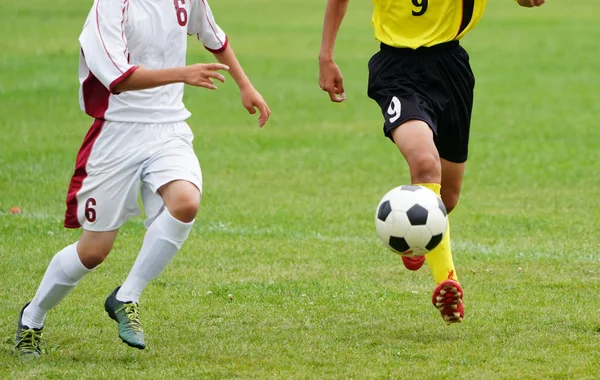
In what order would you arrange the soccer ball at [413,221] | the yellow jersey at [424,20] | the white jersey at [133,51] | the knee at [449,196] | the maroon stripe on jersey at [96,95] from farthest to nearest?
the knee at [449,196], the yellow jersey at [424,20], the soccer ball at [413,221], the maroon stripe on jersey at [96,95], the white jersey at [133,51]

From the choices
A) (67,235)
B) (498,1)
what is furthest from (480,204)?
(498,1)

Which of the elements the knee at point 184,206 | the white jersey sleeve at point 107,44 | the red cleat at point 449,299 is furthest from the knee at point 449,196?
the white jersey sleeve at point 107,44

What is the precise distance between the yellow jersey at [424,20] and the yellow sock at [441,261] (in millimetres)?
843

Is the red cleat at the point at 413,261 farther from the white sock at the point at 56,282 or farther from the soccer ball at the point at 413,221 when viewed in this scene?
the white sock at the point at 56,282

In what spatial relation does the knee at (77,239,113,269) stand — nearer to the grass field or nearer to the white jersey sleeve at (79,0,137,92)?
the grass field

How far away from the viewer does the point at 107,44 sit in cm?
539

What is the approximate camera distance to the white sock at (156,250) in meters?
5.53

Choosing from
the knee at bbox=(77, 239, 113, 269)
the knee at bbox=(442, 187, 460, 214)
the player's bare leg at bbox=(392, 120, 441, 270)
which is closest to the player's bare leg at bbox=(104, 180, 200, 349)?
the knee at bbox=(77, 239, 113, 269)

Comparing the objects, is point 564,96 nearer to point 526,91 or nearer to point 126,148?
point 526,91

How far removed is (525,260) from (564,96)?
11239 millimetres

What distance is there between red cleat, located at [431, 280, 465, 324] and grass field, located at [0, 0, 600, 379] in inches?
6.0

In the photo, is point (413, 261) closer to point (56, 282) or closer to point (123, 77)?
point (56, 282)

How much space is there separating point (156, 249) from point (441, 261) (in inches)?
58.1

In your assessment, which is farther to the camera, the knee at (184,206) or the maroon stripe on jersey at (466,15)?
the maroon stripe on jersey at (466,15)
